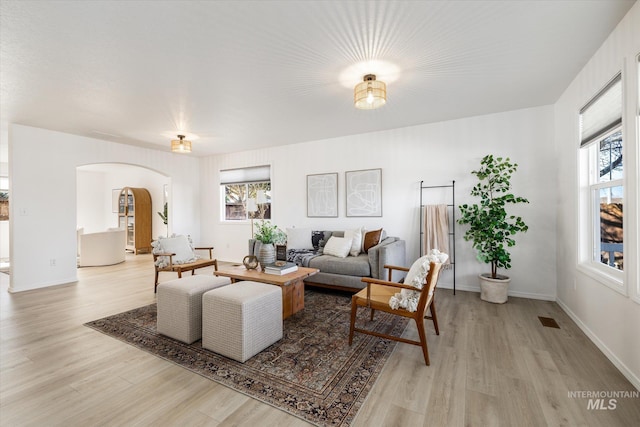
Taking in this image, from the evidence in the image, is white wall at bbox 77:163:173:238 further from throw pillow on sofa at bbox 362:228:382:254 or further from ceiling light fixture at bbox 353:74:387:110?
ceiling light fixture at bbox 353:74:387:110

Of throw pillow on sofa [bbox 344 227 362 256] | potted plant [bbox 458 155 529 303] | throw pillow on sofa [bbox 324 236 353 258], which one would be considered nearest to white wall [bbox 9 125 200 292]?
throw pillow on sofa [bbox 324 236 353 258]

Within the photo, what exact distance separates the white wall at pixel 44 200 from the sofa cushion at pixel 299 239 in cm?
397

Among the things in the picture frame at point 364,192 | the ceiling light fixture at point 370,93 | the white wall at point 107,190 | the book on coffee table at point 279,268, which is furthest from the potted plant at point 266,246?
the white wall at point 107,190

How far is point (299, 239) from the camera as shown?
5094 millimetres

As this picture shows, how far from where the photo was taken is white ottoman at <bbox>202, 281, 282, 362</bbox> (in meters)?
A: 2.26

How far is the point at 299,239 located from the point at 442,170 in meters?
2.72

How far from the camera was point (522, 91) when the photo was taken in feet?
11.0

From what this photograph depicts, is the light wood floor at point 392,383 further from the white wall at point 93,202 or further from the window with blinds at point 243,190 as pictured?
the white wall at point 93,202

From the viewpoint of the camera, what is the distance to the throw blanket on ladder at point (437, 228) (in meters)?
4.16

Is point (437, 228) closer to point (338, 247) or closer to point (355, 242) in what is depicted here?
point (355, 242)

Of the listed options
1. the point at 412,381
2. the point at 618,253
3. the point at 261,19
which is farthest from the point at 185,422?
the point at 618,253

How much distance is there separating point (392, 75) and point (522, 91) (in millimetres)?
1756

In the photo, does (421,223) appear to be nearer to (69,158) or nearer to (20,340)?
(20,340)

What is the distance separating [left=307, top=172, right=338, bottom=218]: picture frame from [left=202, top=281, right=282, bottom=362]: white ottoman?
9.86 feet
